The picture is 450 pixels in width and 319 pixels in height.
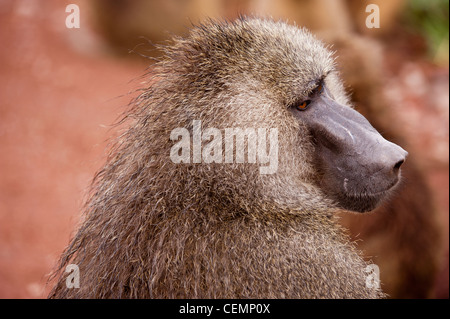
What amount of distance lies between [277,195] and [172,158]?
0.47 metres

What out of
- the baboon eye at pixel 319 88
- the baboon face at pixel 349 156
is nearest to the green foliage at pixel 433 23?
the baboon eye at pixel 319 88

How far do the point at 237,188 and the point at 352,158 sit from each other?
1.83 feet

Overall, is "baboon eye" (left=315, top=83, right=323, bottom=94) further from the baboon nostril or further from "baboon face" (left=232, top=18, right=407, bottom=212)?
the baboon nostril

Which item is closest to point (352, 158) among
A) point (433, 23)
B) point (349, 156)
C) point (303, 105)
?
point (349, 156)

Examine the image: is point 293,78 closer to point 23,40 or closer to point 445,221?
point 445,221

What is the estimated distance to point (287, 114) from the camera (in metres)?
2.29

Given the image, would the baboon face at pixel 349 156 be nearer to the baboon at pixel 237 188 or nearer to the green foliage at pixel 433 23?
the baboon at pixel 237 188

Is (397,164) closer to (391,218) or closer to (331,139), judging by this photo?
(331,139)

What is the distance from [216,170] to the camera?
2.11 m

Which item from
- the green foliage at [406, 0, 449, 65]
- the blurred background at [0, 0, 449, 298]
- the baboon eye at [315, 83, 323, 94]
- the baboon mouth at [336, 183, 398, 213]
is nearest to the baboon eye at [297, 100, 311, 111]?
the baboon eye at [315, 83, 323, 94]

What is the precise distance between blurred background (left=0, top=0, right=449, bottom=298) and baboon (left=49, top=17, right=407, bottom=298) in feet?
1.45

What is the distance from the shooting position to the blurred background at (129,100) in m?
3.71
